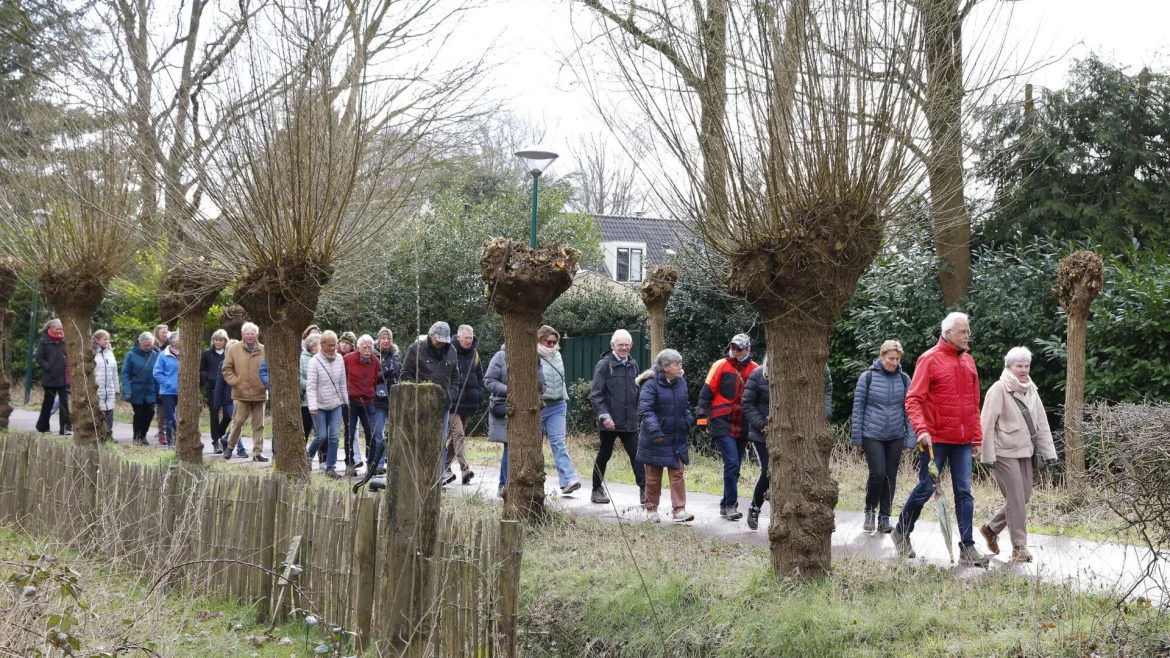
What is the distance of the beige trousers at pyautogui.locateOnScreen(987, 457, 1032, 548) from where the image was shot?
7859 mm

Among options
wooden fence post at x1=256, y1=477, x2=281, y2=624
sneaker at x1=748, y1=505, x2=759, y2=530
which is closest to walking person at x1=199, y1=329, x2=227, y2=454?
wooden fence post at x1=256, y1=477, x2=281, y2=624

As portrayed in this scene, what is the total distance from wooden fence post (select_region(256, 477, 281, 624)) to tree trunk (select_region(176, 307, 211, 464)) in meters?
6.72

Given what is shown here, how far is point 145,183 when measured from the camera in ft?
40.0

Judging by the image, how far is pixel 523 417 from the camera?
920cm

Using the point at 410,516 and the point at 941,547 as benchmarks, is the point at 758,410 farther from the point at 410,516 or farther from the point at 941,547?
the point at 410,516

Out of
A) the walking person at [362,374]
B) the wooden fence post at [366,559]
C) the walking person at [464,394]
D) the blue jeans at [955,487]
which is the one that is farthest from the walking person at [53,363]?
the blue jeans at [955,487]

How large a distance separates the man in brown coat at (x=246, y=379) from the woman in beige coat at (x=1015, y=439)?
1025cm

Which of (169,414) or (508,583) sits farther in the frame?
(169,414)

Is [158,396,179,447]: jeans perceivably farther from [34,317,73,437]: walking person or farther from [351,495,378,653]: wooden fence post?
[351,495,378,653]: wooden fence post

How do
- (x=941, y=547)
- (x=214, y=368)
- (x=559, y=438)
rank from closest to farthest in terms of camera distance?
(x=941, y=547) < (x=559, y=438) < (x=214, y=368)

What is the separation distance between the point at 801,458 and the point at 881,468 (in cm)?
238

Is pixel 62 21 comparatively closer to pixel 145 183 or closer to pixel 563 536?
pixel 145 183

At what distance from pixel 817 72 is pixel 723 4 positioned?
35.1 inches

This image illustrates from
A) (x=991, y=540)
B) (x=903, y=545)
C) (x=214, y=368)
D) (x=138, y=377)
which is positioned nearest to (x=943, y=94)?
(x=903, y=545)
